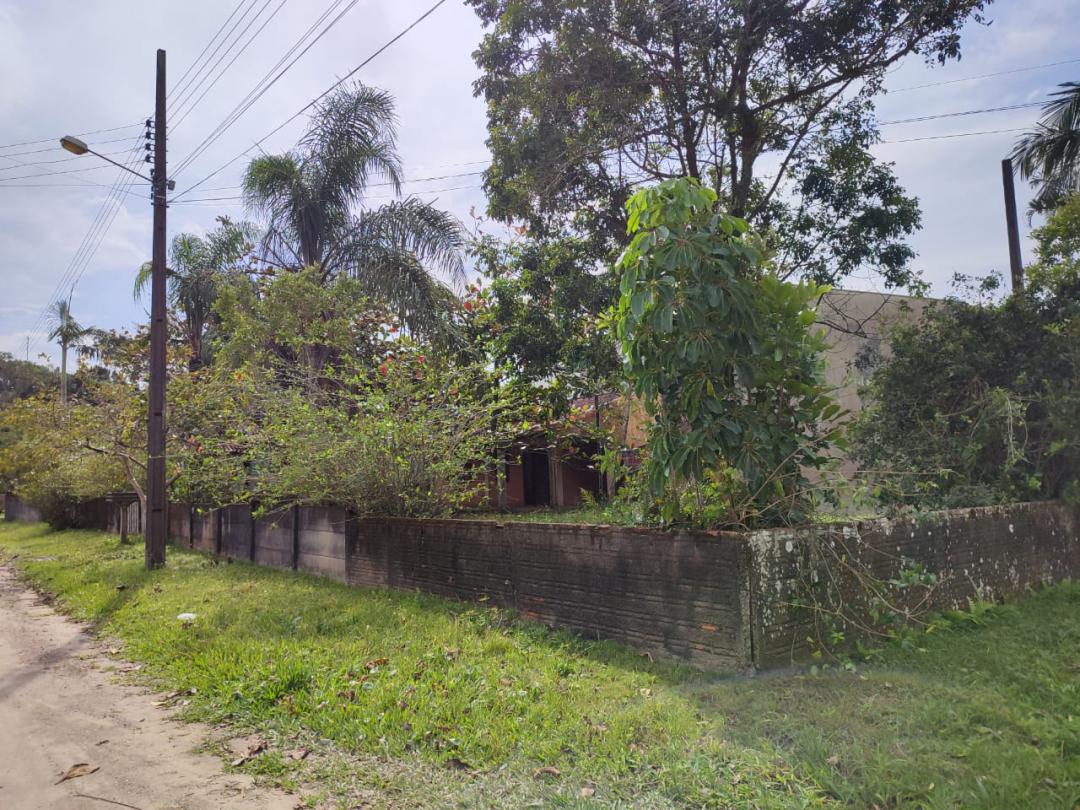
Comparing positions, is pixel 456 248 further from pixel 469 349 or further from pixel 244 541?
pixel 244 541

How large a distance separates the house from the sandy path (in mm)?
3748

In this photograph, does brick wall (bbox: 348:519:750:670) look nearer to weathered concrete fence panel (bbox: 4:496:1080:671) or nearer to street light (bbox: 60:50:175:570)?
weathered concrete fence panel (bbox: 4:496:1080:671)

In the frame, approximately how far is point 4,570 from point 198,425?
4926 millimetres

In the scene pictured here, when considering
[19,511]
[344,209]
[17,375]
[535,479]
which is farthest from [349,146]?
[17,375]

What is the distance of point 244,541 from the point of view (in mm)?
12617

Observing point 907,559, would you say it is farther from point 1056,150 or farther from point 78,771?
point 1056,150

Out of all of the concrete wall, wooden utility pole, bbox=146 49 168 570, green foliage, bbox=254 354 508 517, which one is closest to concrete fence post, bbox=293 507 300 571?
green foliage, bbox=254 354 508 517

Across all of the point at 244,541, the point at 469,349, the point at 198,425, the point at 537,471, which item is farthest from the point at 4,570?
the point at 537,471

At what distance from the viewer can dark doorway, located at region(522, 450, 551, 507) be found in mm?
20328

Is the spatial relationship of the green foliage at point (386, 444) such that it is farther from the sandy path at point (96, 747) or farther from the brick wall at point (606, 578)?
the sandy path at point (96, 747)

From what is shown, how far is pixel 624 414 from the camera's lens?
8.91m

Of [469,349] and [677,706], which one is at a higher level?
[469,349]

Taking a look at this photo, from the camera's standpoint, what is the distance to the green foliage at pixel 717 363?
16.8 feet

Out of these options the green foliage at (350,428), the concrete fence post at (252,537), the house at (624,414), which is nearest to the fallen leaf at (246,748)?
the house at (624,414)
